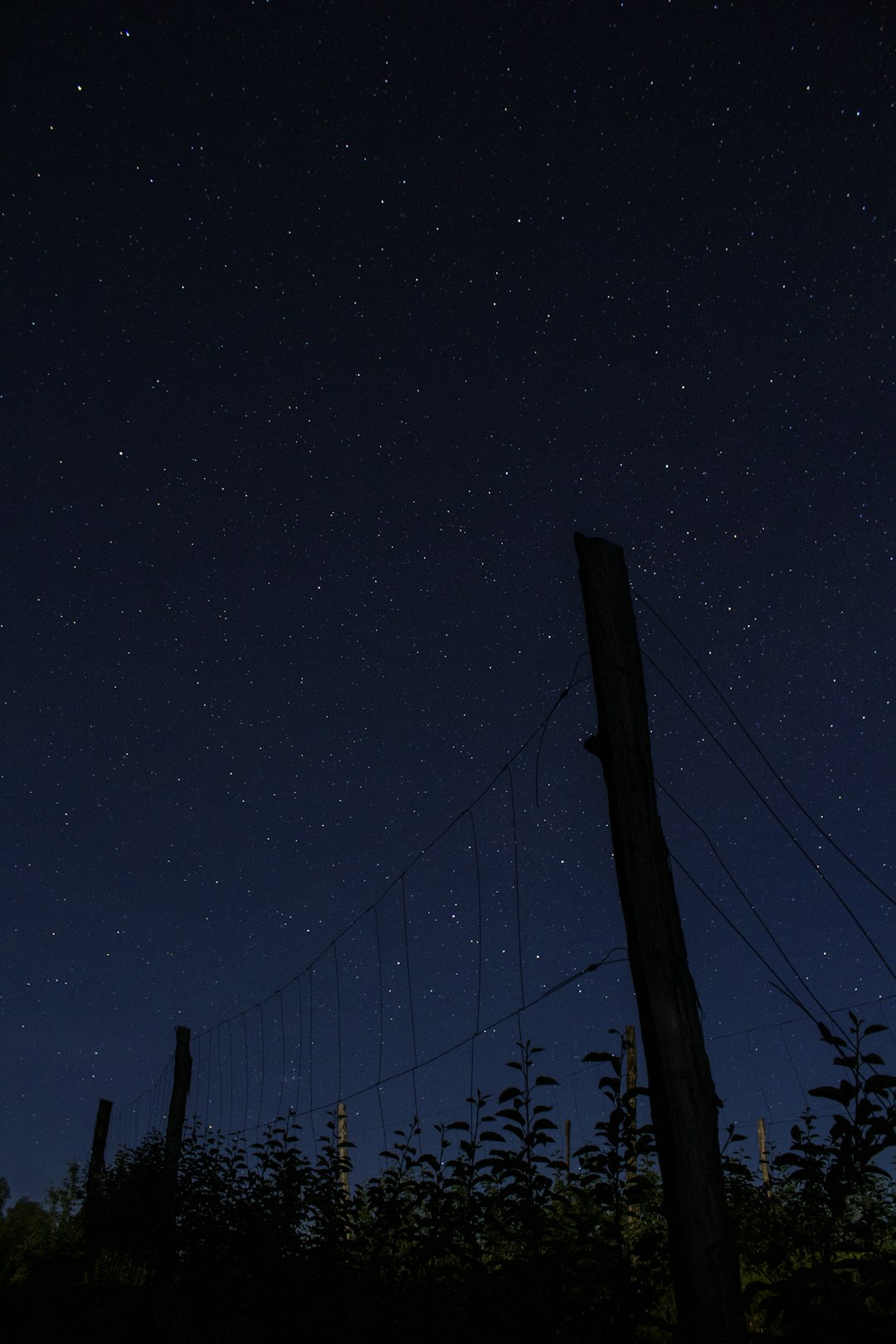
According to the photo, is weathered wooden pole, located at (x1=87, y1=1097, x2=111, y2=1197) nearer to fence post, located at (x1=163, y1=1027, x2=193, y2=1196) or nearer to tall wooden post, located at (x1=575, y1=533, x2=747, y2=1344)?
fence post, located at (x1=163, y1=1027, x2=193, y2=1196)

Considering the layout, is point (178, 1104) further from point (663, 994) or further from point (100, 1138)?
point (663, 994)

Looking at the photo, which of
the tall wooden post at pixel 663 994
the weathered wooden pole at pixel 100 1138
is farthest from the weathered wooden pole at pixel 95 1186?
the tall wooden post at pixel 663 994

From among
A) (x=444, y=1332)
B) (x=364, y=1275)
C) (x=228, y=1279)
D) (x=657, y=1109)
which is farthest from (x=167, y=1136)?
(x=657, y=1109)

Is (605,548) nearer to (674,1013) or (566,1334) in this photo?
(674,1013)

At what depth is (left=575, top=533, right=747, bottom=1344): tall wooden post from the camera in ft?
9.66

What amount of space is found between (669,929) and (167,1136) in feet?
47.2

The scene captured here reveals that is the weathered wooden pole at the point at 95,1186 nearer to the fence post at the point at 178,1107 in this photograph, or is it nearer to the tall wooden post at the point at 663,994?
the fence post at the point at 178,1107

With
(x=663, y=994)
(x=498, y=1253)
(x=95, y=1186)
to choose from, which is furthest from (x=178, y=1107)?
(x=663, y=994)

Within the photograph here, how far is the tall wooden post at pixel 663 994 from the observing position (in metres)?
2.94

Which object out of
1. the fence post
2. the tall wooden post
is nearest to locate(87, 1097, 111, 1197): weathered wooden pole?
the fence post

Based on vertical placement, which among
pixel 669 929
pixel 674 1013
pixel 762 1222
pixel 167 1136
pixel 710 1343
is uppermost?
pixel 167 1136

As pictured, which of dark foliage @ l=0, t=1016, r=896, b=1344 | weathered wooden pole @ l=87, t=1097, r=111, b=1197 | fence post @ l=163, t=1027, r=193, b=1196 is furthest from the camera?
weathered wooden pole @ l=87, t=1097, r=111, b=1197

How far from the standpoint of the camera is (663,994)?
332 cm

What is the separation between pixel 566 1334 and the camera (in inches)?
137
